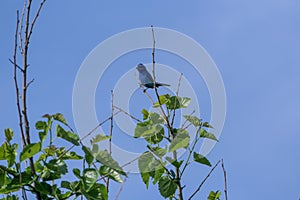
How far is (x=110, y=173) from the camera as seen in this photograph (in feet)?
7.63

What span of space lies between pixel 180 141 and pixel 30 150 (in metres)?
0.73

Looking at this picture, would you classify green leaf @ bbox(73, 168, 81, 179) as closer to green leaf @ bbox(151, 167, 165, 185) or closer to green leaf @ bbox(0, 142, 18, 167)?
green leaf @ bbox(0, 142, 18, 167)

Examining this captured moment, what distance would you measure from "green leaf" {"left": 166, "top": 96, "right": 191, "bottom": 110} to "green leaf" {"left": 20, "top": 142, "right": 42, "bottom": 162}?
0.93 m

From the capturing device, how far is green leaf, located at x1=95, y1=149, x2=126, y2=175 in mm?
2285

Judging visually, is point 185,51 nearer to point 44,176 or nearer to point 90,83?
point 90,83

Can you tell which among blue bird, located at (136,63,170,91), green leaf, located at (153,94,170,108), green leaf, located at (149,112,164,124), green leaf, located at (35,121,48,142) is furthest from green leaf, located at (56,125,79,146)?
blue bird, located at (136,63,170,91)

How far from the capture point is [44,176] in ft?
7.32

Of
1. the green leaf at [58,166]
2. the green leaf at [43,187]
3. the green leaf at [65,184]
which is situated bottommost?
the green leaf at [43,187]

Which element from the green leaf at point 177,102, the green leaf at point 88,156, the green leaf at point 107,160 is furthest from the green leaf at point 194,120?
the green leaf at point 88,156

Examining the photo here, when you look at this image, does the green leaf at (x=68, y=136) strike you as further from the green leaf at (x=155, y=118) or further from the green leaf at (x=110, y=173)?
the green leaf at (x=155, y=118)

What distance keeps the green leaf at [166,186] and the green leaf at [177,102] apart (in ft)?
1.44

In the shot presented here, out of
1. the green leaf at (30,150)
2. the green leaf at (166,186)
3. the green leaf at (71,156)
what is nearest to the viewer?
the green leaf at (30,150)

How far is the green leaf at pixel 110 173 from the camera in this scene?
7.52 feet

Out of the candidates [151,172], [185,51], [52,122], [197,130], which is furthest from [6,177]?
[185,51]
